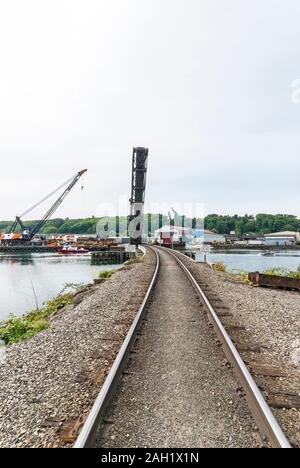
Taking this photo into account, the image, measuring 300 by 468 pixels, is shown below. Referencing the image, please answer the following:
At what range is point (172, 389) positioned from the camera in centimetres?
439

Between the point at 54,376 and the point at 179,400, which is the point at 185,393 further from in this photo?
the point at 54,376

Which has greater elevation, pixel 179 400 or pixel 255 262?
pixel 179 400

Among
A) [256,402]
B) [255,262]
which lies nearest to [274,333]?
[256,402]

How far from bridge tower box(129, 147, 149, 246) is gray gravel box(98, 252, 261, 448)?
40637 millimetres

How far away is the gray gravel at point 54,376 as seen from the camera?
12.0 feet

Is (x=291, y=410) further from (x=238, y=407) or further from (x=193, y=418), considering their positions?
(x=193, y=418)

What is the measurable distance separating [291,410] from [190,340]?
270 centimetres

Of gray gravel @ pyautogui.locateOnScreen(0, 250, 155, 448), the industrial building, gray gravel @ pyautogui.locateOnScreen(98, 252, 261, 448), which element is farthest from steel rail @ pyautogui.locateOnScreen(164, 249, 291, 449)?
the industrial building

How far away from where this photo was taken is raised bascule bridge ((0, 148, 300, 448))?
11.0ft

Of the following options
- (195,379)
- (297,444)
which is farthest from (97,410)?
(297,444)

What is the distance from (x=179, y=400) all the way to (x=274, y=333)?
404cm

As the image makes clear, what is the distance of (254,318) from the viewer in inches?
336

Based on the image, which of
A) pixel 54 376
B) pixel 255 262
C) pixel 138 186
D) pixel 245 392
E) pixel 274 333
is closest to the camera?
pixel 245 392
